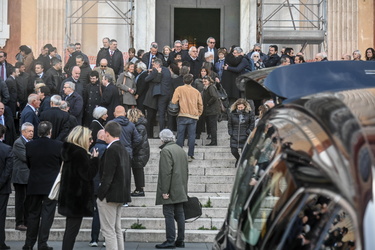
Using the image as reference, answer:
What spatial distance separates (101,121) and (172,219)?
3.35 meters

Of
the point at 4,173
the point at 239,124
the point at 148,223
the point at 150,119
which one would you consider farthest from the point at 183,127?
the point at 4,173

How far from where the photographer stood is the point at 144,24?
2452 cm

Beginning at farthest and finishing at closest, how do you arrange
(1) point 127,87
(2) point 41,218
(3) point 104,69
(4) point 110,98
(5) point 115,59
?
(5) point 115,59
(3) point 104,69
(1) point 127,87
(4) point 110,98
(2) point 41,218

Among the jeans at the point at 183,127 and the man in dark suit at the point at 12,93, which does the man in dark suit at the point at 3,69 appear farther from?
the jeans at the point at 183,127

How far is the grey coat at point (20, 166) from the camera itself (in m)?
11.5

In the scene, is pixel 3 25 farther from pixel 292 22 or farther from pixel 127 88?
pixel 292 22

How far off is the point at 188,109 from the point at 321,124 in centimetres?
1297

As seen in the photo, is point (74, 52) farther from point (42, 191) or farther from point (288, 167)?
point (288, 167)

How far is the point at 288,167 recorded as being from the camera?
2.87 m

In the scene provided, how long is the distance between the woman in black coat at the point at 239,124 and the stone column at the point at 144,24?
9103 mm

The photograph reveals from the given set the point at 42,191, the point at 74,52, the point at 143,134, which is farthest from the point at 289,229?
the point at 74,52

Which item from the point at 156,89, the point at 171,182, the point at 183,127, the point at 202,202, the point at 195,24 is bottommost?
the point at 202,202

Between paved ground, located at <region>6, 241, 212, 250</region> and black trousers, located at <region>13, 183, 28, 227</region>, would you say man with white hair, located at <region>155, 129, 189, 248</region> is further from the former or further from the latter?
black trousers, located at <region>13, 183, 28, 227</region>

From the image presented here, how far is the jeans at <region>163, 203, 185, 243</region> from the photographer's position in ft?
36.6
